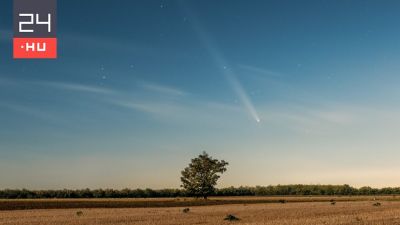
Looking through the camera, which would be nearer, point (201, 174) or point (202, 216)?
point (202, 216)

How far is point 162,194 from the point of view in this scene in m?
185

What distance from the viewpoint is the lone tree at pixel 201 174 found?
121 metres

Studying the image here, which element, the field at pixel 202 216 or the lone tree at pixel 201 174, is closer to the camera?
the field at pixel 202 216

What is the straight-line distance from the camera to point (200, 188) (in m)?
121

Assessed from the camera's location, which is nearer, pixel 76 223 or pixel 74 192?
pixel 76 223

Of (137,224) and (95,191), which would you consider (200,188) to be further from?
(137,224)

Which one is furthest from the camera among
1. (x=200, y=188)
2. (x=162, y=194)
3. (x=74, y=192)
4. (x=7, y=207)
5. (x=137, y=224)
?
(x=162, y=194)

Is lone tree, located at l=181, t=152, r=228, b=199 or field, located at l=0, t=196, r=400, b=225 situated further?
lone tree, located at l=181, t=152, r=228, b=199

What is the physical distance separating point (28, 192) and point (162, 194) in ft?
146

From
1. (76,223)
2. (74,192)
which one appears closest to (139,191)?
(74,192)

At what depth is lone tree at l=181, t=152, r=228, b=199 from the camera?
121250 millimetres

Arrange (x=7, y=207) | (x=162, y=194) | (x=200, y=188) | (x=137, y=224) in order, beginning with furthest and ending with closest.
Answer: (x=162, y=194) → (x=200, y=188) → (x=7, y=207) → (x=137, y=224)

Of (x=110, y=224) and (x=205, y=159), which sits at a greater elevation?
(x=205, y=159)

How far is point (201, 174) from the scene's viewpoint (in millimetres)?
122438
